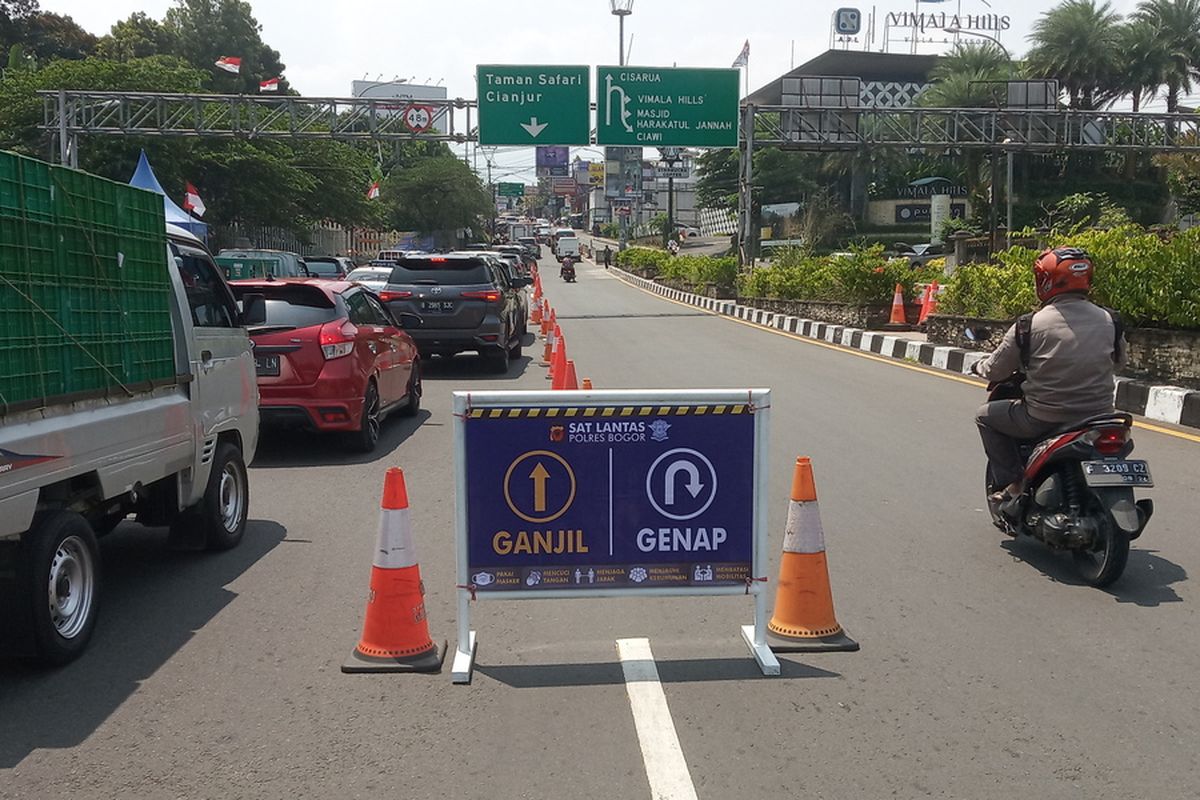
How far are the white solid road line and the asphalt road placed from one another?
0.05 m

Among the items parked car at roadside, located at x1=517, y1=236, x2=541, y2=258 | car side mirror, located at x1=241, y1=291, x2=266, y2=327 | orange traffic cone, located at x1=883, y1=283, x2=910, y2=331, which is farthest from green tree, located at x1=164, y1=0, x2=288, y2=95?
car side mirror, located at x1=241, y1=291, x2=266, y2=327

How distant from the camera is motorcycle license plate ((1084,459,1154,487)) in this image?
18.7ft

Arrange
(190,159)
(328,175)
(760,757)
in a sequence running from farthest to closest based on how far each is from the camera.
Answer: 1. (328,175)
2. (190,159)
3. (760,757)

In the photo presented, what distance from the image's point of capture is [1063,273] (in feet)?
20.4

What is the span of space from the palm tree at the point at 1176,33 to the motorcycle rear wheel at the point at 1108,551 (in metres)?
68.1

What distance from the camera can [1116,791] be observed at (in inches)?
145

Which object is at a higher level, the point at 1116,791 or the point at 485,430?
the point at 485,430

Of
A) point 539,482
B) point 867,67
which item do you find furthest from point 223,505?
point 867,67

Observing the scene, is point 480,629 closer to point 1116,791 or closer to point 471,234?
point 1116,791

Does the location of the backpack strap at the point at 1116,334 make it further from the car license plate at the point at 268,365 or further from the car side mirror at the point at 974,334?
the car license plate at the point at 268,365

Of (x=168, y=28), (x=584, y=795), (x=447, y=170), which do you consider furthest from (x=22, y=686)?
(x=168, y=28)

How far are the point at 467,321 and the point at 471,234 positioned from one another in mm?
70014

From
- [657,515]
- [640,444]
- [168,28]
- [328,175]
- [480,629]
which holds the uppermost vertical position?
[168,28]

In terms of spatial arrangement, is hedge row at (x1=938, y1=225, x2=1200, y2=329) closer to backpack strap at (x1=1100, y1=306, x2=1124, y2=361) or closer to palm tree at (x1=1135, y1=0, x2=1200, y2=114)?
backpack strap at (x1=1100, y1=306, x2=1124, y2=361)
